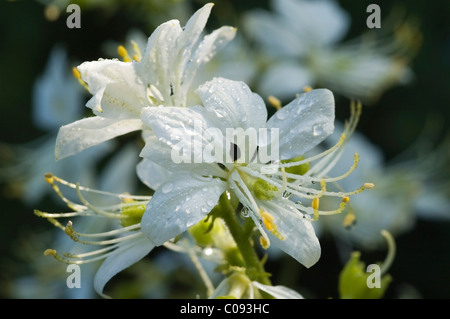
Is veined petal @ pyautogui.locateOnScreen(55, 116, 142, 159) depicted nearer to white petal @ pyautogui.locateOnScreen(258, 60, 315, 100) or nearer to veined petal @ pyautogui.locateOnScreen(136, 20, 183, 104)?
veined petal @ pyautogui.locateOnScreen(136, 20, 183, 104)

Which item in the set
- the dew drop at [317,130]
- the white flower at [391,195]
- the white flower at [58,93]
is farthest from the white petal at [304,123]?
the white flower at [58,93]

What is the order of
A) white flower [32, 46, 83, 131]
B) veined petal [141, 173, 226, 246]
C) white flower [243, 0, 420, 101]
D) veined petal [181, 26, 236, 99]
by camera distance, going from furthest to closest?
white flower [243, 0, 420, 101]
white flower [32, 46, 83, 131]
veined petal [181, 26, 236, 99]
veined petal [141, 173, 226, 246]

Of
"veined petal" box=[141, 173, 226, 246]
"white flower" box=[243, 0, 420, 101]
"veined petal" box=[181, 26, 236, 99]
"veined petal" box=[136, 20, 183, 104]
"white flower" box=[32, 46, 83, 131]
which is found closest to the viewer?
"veined petal" box=[141, 173, 226, 246]

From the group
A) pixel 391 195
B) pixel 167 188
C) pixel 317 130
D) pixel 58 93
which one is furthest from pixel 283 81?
pixel 167 188

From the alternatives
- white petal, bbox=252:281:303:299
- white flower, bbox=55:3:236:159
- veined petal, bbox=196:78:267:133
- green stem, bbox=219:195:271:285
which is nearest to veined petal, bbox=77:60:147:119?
white flower, bbox=55:3:236:159

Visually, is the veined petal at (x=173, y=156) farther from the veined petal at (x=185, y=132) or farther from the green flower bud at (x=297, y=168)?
the green flower bud at (x=297, y=168)

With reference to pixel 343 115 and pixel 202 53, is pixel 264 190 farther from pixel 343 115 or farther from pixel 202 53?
pixel 343 115
